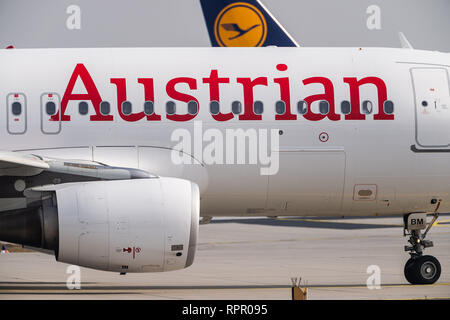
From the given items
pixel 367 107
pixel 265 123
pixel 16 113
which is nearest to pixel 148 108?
pixel 265 123

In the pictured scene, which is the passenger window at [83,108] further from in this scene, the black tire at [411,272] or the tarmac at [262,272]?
the black tire at [411,272]

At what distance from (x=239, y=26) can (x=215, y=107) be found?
65.7 feet

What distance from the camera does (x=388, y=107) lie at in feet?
58.7

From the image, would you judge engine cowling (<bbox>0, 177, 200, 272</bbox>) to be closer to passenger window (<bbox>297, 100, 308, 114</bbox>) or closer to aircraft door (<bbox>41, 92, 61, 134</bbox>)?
aircraft door (<bbox>41, 92, 61, 134</bbox>)

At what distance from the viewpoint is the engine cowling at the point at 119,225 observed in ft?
48.8

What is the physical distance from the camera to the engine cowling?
14.9 metres

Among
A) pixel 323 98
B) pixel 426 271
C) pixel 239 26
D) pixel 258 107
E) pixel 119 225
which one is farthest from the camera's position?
pixel 239 26

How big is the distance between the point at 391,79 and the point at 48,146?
6.29 m

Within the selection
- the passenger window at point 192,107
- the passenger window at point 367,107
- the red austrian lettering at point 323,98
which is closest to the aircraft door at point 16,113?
the passenger window at point 192,107

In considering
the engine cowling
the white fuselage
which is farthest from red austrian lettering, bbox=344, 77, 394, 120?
the engine cowling

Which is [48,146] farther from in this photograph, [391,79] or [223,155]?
[391,79]
